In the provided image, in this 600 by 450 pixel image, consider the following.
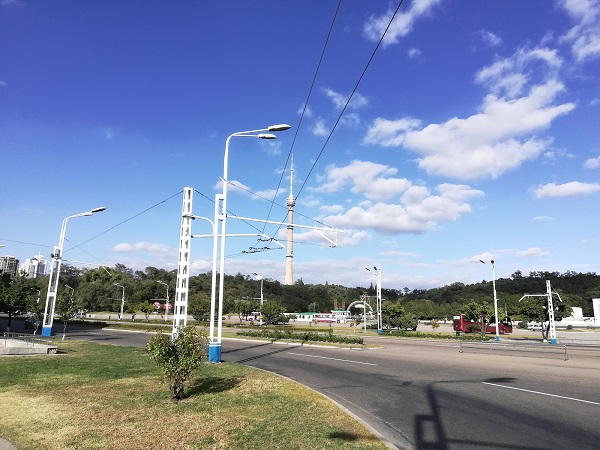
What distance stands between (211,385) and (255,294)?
122 metres

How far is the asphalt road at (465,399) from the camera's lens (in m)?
7.74

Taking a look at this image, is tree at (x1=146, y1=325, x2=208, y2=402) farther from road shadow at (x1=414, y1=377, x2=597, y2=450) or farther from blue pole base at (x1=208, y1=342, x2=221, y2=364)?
blue pole base at (x1=208, y1=342, x2=221, y2=364)

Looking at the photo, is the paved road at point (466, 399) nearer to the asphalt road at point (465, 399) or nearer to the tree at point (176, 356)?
the asphalt road at point (465, 399)

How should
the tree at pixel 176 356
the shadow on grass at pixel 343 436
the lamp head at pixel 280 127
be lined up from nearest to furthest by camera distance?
the shadow on grass at pixel 343 436
the tree at pixel 176 356
the lamp head at pixel 280 127

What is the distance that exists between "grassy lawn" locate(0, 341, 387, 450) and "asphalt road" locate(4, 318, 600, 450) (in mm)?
1271

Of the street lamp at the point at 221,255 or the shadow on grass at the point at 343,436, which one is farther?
the street lamp at the point at 221,255

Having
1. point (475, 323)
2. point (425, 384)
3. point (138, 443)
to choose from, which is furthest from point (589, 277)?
point (138, 443)

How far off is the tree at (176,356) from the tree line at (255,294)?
1472 inches

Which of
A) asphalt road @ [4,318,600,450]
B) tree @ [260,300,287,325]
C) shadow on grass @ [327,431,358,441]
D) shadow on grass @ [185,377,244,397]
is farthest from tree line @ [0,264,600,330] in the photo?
shadow on grass @ [327,431,358,441]

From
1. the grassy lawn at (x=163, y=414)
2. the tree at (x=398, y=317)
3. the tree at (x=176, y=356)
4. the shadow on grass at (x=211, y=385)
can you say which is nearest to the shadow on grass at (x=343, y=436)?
the grassy lawn at (x=163, y=414)

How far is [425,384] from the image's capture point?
535 inches

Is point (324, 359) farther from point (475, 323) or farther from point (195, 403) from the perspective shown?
point (475, 323)

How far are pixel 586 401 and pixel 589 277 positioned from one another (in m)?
164

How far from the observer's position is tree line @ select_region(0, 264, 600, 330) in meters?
58.5
